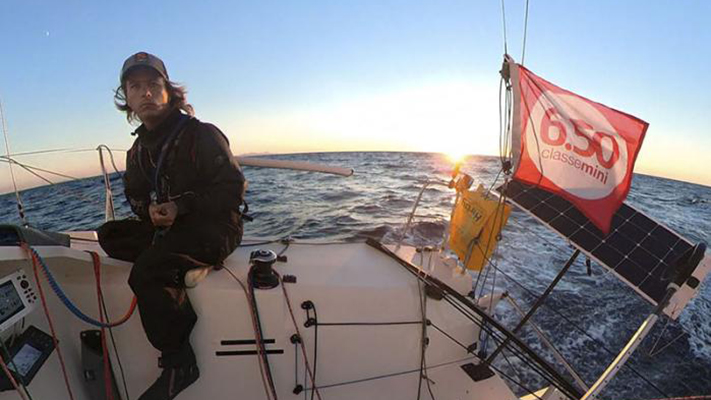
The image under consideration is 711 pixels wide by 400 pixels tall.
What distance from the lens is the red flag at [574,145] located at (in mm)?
2004

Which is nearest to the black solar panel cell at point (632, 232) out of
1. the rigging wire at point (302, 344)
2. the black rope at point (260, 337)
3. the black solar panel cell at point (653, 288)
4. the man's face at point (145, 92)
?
the black solar panel cell at point (653, 288)

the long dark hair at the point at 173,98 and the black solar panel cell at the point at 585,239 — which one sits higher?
the long dark hair at the point at 173,98

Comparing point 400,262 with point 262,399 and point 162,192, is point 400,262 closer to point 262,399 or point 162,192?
point 262,399

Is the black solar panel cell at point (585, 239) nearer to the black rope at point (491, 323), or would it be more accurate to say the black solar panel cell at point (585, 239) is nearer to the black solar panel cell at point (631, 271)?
the black solar panel cell at point (631, 271)

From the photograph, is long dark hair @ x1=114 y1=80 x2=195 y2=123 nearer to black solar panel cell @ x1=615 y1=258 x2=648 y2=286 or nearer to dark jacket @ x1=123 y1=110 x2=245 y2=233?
dark jacket @ x1=123 y1=110 x2=245 y2=233

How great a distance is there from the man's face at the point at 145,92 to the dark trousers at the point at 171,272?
0.73 meters

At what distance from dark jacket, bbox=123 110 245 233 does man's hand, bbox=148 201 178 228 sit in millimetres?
37

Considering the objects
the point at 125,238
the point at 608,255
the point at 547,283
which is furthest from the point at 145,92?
the point at 547,283

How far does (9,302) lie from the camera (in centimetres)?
→ 159

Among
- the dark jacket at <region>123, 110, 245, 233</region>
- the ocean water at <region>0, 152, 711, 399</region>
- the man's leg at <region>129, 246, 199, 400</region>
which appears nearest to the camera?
the man's leg at <region>129, 246, 199, 400</region>

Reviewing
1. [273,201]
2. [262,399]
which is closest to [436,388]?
[262,399]

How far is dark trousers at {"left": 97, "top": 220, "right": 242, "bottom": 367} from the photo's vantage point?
1792mm

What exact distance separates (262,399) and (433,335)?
1.28 metres

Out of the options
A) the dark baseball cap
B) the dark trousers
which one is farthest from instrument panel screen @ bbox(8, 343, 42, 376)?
the dark baseball cap
